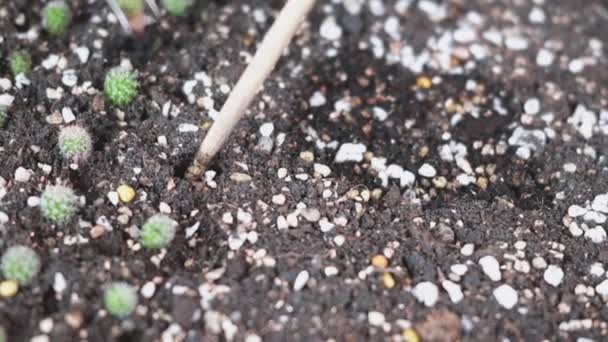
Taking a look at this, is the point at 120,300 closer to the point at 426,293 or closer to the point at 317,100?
the point at 426,293

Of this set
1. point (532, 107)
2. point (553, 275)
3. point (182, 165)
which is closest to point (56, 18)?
point (182, 165)

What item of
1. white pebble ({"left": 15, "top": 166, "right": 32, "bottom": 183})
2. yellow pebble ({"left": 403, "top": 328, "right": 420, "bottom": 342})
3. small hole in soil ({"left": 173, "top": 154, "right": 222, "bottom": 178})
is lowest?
yellow pebble ({"left": 403, "top": 328, "right": 420, "bottom": 342})

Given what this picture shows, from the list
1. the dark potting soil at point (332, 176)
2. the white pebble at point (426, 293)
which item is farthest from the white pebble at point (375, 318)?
the white pebble at point (426, 293)

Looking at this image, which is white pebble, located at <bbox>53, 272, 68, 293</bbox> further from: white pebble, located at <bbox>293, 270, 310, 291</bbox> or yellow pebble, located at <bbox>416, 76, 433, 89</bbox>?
yellow pebble, located at <bbox>416, 76, 433, 89</bbox>

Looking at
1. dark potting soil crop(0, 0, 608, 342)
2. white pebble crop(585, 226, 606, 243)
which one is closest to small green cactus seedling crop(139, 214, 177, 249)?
dark potting soil crop(0, 0, 608, 342)

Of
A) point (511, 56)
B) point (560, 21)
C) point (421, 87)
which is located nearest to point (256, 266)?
point (421, 87)
